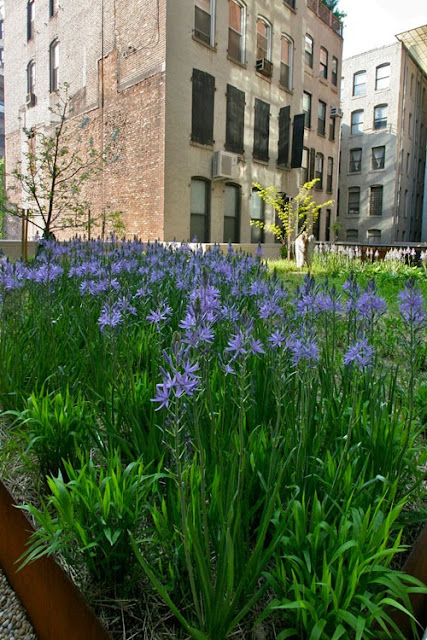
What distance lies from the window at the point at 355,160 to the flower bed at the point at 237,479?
35.0 meters

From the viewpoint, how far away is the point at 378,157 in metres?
33.2

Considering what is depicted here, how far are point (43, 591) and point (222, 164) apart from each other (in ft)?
50.8

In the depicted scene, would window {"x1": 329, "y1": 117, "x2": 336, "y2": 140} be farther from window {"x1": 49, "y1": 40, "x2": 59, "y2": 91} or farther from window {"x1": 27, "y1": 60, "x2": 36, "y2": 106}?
window {"x1": 27, "y1": 60, "x2": 36, "y2": 106}

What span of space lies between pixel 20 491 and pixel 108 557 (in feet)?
2.61

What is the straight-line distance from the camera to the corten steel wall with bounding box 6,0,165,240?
47.6ft

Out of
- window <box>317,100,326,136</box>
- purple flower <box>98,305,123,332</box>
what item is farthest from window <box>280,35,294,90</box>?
purple flower <box>98,305,123,332</box>

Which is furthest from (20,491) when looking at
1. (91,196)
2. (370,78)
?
(370,78)

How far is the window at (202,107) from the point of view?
1527 cm

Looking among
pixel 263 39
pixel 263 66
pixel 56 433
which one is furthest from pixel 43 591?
pixel 263 39

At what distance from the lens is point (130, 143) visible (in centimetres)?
1555

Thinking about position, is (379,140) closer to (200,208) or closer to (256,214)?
(256,214)

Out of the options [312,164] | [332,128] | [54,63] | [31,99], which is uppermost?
[54,63]

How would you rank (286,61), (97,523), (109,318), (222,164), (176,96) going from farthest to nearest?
(286,61)
(222,164)
(176,96)
(109,318)
(97,523)

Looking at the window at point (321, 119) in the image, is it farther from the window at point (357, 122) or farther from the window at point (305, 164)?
the window at point (357, 122)
